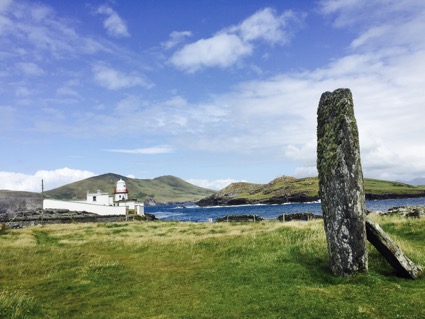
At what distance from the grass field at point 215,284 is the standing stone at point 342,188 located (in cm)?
92

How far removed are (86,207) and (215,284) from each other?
8829 cm

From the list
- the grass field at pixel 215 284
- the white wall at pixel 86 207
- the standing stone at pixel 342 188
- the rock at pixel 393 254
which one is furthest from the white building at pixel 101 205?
the rock at pixel 393 254

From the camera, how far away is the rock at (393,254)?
1412 cm

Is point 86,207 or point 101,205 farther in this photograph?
point 101,205

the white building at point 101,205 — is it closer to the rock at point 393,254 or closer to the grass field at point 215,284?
the grass field at point 215,284

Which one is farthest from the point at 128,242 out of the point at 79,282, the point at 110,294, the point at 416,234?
the point at 416,234

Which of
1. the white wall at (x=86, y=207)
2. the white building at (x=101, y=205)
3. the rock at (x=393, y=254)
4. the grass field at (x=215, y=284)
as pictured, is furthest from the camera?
the white building at (x=101, y=205)

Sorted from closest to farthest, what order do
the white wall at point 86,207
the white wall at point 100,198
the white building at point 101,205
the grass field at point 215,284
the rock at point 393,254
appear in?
the grass field at point 215,284, the rock at point 393,254, the white wall at point 86,207, the white building at point 101,205, the white wall at point 100,198

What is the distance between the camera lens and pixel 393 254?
1438 cm

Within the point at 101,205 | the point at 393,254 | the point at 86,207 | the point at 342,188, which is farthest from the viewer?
the point at 101,205

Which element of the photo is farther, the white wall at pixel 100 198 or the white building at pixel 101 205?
the white wall at pixel 100 198

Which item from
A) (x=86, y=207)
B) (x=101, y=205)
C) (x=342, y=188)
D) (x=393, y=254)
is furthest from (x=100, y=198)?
(x=393, y=254)

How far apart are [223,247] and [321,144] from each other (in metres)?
10.1

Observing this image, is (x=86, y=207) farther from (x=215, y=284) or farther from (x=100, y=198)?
(x=215, y=284)
